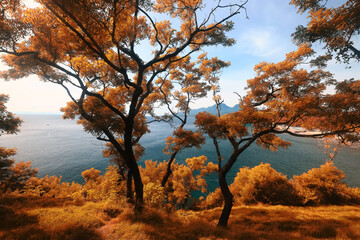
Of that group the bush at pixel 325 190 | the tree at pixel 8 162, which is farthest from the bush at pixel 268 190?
the tree at pixel 8 162

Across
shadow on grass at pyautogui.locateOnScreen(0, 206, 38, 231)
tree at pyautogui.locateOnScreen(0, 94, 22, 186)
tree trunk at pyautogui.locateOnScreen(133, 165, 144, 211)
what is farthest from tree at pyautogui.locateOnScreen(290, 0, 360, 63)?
tree at pyautogui.locateOnScreen(0, 94, 22, 186)

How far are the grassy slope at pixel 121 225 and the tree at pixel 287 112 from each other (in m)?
2.22

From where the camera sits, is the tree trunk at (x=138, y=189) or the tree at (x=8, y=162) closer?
the tree trunk at (x=138, y=189)

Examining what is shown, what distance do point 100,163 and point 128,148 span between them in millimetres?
39795

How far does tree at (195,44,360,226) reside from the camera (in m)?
6.25

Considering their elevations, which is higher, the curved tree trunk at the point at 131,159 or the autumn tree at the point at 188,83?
the autumn tree at the point at 188,83

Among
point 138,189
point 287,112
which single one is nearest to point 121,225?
point 138,189

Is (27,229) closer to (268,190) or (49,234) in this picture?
(49,234)

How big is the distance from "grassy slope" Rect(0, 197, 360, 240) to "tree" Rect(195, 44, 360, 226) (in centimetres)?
222

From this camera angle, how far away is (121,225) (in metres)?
5.45

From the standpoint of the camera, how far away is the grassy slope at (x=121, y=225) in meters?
4.64

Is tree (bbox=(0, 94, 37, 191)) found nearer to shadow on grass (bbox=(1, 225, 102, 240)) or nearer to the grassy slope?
the grassy slope

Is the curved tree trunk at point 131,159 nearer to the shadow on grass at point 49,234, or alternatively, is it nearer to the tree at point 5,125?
the shadow on grass at point 49,234

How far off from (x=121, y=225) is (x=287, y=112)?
9738mm
